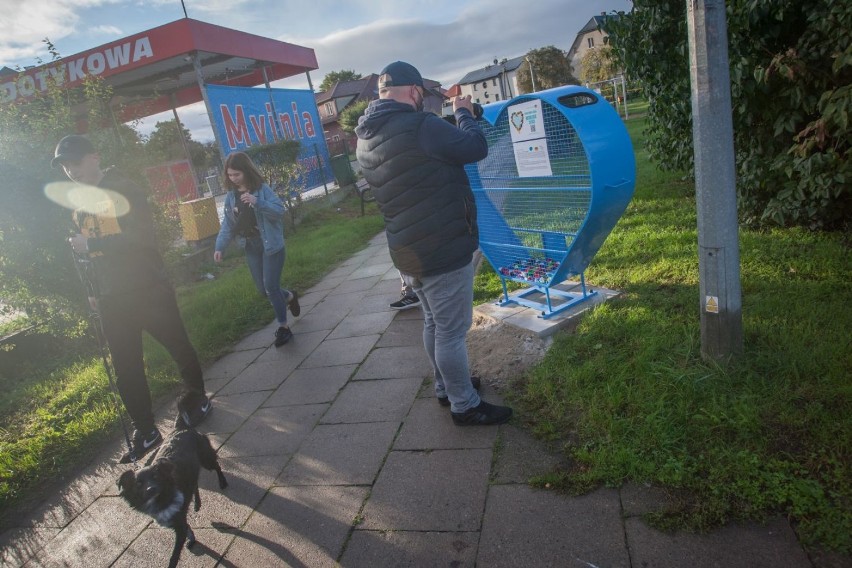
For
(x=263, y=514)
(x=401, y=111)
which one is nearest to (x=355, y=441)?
(x=263, y=514)

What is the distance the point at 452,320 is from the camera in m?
2.88

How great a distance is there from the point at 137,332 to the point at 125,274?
Answer: 16.8 inches

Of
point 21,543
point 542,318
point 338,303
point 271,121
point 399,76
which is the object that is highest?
point 271,121

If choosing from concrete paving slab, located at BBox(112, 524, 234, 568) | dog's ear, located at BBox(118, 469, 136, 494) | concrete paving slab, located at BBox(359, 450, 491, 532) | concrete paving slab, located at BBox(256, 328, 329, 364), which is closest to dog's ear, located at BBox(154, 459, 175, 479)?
dog's ear, located at BBox(118, 469, 136, 494)

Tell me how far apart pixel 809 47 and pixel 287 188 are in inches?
390

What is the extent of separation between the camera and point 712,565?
1896mm

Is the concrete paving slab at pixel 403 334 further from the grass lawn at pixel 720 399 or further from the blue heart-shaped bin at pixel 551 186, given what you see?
the grass lawn at pixel 720 399

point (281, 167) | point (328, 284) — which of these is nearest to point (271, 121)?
point (281, 167)

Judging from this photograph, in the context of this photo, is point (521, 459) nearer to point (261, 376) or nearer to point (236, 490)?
point (236, 490)

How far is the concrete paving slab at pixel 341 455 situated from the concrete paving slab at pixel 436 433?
11 centimetres

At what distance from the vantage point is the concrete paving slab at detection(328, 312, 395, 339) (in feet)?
16.8

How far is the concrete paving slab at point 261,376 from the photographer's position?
441cm

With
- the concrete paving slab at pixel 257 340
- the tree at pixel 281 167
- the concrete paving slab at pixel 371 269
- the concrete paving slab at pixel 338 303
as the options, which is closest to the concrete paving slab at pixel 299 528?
the concrete paving slab at pixel 257 340

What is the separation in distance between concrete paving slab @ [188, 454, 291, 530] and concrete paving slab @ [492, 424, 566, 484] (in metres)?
1.34
